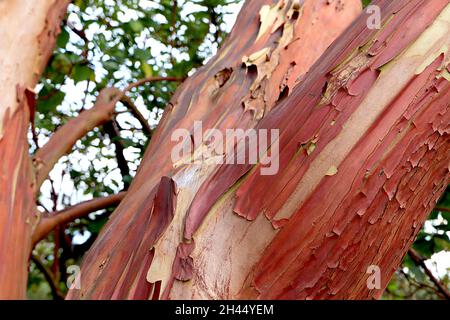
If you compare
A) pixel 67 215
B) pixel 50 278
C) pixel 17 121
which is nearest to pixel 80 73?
pixel 67 215

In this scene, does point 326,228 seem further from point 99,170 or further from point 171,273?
point 99,170

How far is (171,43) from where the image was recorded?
2229mm

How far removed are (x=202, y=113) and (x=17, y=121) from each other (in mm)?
312

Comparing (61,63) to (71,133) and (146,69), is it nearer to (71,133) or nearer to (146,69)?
(146,69)

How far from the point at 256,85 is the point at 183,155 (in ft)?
0.64

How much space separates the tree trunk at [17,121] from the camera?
105 cm

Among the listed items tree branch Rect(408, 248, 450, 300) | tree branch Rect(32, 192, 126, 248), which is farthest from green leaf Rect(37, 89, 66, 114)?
tree branch Rect(408, 248, 450, 300)

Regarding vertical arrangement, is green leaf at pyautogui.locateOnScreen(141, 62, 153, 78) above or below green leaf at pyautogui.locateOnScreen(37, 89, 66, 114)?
above

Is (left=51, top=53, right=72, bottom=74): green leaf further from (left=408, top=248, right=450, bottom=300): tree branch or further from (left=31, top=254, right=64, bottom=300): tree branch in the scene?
(left=408, top=248, right=450, bottom=300): tree branch

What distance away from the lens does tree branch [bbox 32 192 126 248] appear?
132cm

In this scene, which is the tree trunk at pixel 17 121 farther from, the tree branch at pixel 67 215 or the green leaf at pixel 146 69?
Answer: the green leaf at pixel 146 69

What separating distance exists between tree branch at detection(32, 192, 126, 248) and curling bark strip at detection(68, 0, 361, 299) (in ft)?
0.78

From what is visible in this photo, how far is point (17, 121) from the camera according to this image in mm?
1101

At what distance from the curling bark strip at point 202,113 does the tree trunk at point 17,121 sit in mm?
119
